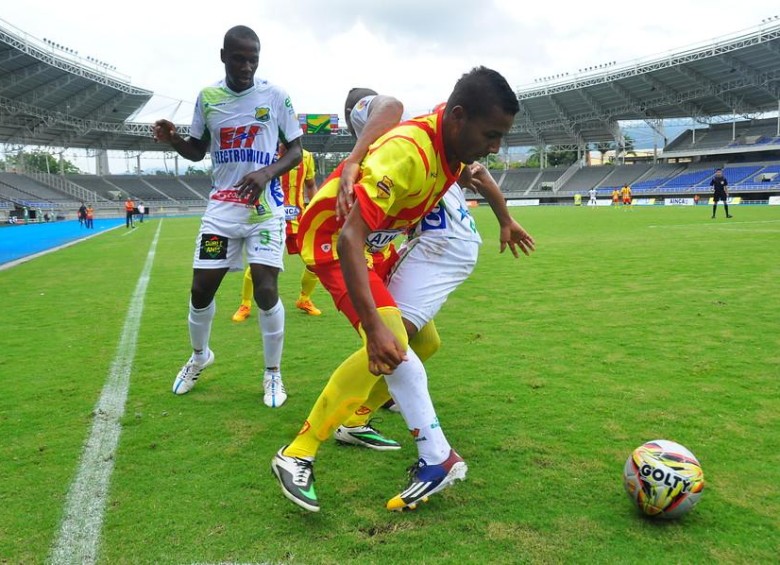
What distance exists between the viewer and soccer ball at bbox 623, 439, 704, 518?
225 cm

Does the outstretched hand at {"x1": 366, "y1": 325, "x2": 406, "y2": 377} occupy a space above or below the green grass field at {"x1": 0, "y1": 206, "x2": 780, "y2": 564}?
above

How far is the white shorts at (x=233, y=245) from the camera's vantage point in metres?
3.83

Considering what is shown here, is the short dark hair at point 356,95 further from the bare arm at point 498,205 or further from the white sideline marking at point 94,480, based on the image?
the white sideline marking at point 94,480

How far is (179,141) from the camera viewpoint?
405cm

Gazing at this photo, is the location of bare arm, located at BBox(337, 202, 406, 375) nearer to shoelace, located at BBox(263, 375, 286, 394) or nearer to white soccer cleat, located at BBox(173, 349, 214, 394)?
shoelace, located at BBox(263, 375, 286, 394)

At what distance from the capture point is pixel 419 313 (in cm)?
271

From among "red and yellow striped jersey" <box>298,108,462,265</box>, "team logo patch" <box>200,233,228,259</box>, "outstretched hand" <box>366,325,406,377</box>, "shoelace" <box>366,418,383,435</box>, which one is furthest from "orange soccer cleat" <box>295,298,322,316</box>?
"outstretched hand" <box>366,325,406,377</box>

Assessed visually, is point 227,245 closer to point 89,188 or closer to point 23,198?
point 23,198

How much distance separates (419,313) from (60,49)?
161ft

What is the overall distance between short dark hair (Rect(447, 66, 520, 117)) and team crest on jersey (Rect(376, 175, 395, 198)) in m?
0.43

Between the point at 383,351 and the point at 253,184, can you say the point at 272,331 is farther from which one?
the point at 383,351

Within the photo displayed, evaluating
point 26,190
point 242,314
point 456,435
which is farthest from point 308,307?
point 26,190

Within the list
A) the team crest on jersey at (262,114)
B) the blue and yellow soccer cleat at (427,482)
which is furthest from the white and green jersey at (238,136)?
the blue and yellow soccer cleat at (427,482)

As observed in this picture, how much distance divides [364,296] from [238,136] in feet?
7.29
